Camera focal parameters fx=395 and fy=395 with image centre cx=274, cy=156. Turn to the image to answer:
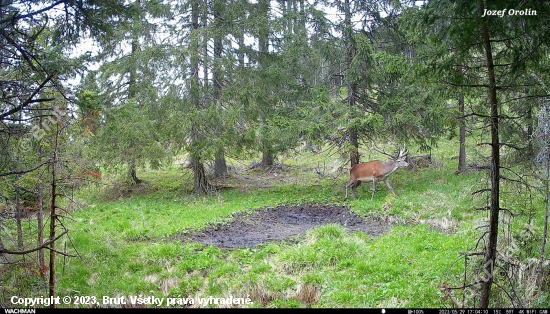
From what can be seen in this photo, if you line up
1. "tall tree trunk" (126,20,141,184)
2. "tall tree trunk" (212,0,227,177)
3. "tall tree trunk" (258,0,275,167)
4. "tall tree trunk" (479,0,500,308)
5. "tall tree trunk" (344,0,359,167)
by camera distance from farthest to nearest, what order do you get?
1. "tall tree trunk" (258,0,275,167)
2. "tall tree trunk" (126,20,141,184)
3. "tall tree trunk" (212,0,227,177)
4. "tall tree trunk" (344,0,359,167)
5. "tall tree trunk" (479,0,500,308)

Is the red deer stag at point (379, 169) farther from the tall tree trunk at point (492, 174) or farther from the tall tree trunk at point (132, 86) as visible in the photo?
the tall tree trunk at point (132, 86)

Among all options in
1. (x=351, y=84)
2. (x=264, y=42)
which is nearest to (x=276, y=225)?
(x=351, y=84)

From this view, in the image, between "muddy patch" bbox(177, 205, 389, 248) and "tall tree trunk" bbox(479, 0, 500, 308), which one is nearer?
"tall tree trunk" bbox(479, 0, 500, 308)

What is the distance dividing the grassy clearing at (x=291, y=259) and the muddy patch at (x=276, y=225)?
0.41m

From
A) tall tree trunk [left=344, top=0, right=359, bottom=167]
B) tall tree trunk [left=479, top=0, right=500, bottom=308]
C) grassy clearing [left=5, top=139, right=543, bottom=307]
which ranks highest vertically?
tall tree trunk [left=344, top=0, right=359, bottom=167]

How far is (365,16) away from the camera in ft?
44.0

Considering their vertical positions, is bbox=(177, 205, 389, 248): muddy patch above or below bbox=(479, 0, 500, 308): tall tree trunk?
below

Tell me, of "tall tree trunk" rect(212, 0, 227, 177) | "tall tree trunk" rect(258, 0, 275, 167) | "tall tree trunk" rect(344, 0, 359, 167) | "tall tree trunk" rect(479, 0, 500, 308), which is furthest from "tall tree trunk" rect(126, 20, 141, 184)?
"tall tree trunk" rect(479, 0, 500, 308)

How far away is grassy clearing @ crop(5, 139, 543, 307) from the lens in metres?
6.10

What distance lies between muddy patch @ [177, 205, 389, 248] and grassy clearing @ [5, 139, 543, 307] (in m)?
0.41

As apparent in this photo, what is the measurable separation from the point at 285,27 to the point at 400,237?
9.45 m

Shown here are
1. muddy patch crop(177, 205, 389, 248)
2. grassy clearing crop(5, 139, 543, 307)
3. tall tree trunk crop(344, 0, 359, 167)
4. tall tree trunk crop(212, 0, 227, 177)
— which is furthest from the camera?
tall tree trunk crop(212, 0, 227, 177)

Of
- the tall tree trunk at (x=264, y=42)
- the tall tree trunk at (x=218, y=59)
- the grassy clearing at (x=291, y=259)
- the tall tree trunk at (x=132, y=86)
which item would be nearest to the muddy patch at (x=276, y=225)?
the grassy clearing at (x=291, y=259)

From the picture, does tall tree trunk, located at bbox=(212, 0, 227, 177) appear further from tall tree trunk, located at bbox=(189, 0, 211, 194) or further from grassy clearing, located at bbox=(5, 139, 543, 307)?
grassy clearing, located at bbox=(5, 139, 543, 307)
